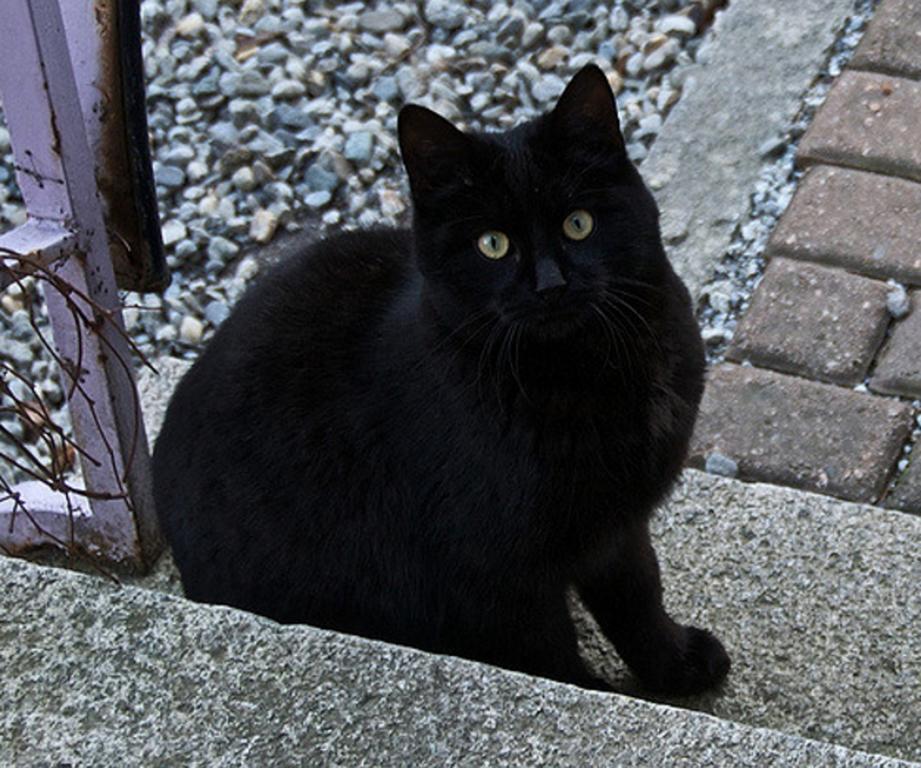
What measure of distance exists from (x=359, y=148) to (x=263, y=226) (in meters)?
0.27

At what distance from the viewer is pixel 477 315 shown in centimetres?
170

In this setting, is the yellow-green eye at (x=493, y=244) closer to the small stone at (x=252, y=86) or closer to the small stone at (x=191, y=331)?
the small stone at (x=191, y=331)

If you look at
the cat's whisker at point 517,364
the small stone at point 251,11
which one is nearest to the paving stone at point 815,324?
the cat's whisker at point 517,364

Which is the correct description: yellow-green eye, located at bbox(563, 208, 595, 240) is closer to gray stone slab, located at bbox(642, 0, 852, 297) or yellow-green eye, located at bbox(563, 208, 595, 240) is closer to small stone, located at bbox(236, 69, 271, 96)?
gray stone slab, located at bbox(642, 0, 852, 297)

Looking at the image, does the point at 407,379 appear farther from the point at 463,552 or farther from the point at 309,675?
the point at 309,675

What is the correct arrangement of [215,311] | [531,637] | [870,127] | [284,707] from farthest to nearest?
[215,311] → [870,127] → [531,637] → [284,707]

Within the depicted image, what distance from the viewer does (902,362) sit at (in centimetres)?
251

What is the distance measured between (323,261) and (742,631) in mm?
737

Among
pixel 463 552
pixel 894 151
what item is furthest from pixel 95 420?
pixel 894 151

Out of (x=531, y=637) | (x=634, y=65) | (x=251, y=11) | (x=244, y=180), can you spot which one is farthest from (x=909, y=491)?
(x=251, y=11)

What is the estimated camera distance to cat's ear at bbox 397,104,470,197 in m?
1.66

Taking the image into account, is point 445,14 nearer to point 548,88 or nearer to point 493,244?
point 548,88

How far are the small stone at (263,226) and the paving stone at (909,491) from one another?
1.37 metres

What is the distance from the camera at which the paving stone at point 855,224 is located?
265 cm
